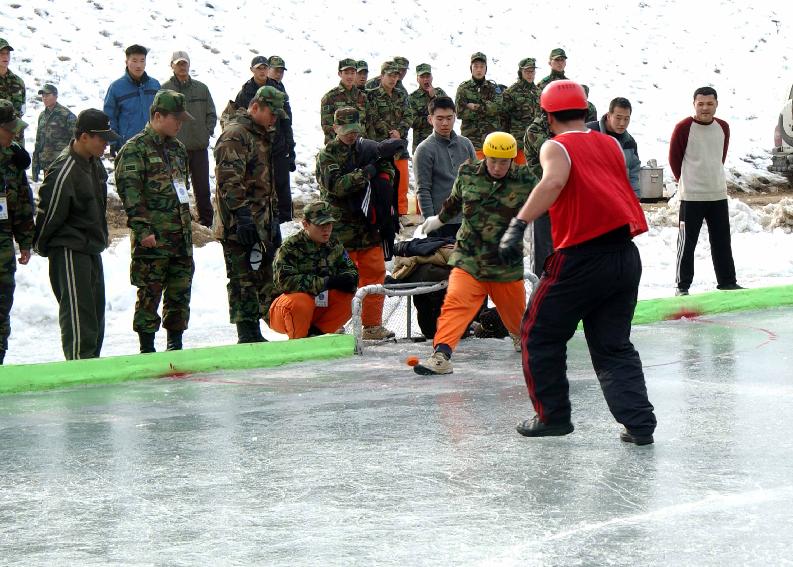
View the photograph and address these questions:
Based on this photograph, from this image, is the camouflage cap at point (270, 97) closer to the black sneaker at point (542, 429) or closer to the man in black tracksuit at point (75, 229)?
the man in black tracksuit at point (75, 229)

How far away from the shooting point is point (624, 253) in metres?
5.85

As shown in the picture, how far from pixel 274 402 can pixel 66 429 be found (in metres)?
1.17

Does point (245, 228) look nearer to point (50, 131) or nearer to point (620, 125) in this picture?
point (620, 125)

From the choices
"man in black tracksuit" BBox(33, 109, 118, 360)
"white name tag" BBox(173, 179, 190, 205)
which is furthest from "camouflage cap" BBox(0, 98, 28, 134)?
A: "white name tag" BBox(173, 179, 190, 205)

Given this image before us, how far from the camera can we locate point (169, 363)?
8320 millimetres

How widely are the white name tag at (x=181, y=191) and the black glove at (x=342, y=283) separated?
43.3 inches

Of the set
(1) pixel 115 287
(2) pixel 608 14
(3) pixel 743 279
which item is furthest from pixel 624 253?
(2) pixel 608 14

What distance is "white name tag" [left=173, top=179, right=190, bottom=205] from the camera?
8.80 meters

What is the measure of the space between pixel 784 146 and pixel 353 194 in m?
12.8

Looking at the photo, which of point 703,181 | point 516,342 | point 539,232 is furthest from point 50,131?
point 516,342

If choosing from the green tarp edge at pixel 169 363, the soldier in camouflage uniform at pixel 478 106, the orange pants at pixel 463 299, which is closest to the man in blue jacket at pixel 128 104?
the soldier in camouflage uniform at pixel 478 106

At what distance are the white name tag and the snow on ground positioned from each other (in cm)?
576

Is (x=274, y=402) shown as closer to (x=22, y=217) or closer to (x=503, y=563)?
(x=22, y=217)

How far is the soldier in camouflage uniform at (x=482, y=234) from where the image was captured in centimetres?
827
